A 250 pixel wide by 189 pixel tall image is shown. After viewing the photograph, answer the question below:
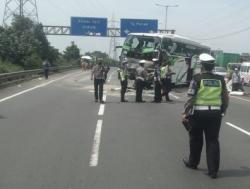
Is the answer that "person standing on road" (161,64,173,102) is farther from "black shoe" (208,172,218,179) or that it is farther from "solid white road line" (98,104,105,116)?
"black shoe" (208,172,218,179)

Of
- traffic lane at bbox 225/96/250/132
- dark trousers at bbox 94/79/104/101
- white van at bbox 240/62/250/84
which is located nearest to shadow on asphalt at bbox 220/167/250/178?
traffic lane at bbox 225/96/250/132

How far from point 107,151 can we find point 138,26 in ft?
176

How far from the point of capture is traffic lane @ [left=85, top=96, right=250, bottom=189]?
7914 mm

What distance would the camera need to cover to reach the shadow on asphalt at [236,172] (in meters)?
8.43

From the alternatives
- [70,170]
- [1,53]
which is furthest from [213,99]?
[1,53]

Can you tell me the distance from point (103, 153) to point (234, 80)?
2310cm

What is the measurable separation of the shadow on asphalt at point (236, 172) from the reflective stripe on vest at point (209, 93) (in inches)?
39.5

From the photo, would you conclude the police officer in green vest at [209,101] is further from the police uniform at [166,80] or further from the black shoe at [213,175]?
the police uniform at [166,80]

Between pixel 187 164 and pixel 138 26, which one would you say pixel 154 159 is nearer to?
pixel 187 164

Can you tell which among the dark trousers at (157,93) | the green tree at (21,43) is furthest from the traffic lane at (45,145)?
the green tree at (21,43)

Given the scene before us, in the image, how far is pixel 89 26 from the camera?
63.7m

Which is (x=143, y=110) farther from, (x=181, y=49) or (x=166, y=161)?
(x=181, y=49)

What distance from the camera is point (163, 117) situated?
1680 cm

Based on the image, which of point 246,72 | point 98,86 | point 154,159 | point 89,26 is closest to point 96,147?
point 154,159
